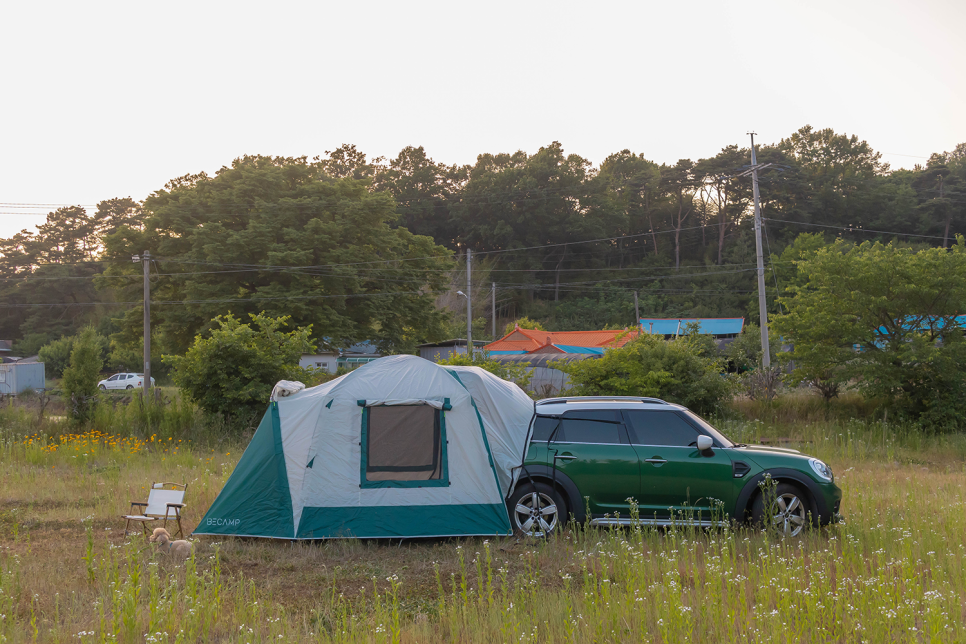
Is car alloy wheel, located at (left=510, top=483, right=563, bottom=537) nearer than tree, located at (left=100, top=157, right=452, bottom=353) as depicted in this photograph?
Yes

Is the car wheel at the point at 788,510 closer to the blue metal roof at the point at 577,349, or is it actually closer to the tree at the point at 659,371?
the tree at the point at 659,371

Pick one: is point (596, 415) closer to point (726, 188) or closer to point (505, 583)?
point (505, 583)

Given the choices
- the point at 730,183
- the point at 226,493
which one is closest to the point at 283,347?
the point at 226,493

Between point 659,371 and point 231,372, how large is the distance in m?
9.57

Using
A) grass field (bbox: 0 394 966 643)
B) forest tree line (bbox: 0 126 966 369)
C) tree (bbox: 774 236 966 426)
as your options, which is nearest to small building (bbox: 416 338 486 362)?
forest tree line (bbox: 0 126 966 369)

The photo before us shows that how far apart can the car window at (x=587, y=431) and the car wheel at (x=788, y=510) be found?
1683mm

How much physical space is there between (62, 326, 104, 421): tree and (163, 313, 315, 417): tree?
1.74 m

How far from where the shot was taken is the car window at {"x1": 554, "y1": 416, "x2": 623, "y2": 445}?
26.9ft

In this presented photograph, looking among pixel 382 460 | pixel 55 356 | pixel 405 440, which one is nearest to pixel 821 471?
pixel 405 440

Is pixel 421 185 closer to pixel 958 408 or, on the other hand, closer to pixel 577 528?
pixel 958 408

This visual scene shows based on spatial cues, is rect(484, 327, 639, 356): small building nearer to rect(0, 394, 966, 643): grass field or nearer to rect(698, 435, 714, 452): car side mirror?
rect(0, 394, 966, 643): grass field

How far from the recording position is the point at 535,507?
8.05m

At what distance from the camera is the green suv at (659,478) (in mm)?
7812

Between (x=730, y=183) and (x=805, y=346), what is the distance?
53.5 m
